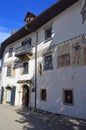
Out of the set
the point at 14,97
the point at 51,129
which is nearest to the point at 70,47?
the point at 51,129

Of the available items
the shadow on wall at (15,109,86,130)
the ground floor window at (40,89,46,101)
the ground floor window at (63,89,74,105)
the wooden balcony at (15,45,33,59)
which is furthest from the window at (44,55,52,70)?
the shadow on wall at (15,109,86,130)

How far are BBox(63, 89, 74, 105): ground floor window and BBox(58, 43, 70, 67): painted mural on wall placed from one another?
2.11m

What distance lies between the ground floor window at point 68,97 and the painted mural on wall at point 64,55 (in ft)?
6.91

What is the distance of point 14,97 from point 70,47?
392 inches

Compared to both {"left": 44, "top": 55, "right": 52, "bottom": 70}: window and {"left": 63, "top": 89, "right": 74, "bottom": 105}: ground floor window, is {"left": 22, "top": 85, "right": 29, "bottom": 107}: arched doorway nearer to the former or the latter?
{"left": 44, "top": 55, "right": 52, "bottom": 70}: window

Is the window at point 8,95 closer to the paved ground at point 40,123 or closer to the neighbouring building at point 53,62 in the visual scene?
the neighbouring building at point 53,62

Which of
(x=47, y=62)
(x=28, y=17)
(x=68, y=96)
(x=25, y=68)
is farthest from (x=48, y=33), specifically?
(x=68, y=96)

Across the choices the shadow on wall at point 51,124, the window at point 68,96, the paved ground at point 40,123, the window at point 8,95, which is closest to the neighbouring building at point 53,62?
the window at point 68,96

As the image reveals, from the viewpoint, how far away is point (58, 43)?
15.6 metres

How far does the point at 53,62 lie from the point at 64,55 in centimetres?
149

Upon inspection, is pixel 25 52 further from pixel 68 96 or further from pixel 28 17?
pixel 68 96

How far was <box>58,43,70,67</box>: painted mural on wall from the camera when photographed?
1450 cm

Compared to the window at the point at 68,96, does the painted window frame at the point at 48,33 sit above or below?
above

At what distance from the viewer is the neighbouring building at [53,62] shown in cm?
1334
